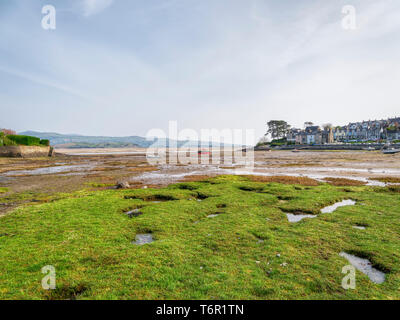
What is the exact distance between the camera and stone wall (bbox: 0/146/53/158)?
65562 mm

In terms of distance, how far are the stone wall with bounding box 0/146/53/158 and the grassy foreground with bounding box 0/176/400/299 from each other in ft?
246

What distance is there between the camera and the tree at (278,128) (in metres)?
171

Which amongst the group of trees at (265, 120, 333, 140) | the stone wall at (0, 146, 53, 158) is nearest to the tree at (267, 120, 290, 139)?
the group of trees at (265, 120, 333, 140)

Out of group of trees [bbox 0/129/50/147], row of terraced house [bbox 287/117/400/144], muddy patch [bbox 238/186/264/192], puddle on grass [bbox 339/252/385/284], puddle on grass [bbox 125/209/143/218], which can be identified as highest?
row of terraced house [bbox 287/117/400/144]

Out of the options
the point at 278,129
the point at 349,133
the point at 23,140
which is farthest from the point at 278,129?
the point at 23,140

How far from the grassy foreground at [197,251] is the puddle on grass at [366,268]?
9.4 inches

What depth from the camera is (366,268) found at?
622 centimetres

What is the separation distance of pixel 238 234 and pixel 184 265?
120 inches

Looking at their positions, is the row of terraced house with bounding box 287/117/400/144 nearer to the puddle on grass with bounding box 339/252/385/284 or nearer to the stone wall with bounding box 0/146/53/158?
the puddle on grass with bounding box 339/252/385/284

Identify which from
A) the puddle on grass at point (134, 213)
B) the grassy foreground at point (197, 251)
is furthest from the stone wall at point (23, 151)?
the puddle on grass at point (134, 213)

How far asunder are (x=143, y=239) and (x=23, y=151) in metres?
84.4

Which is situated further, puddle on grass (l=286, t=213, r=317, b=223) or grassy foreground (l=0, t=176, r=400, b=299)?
puddle on grass (l=286, t=213, r=317, b=223)

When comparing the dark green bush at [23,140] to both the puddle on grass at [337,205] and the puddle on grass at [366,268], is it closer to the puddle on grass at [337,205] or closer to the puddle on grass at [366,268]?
the puddle on grass at [337,205]
